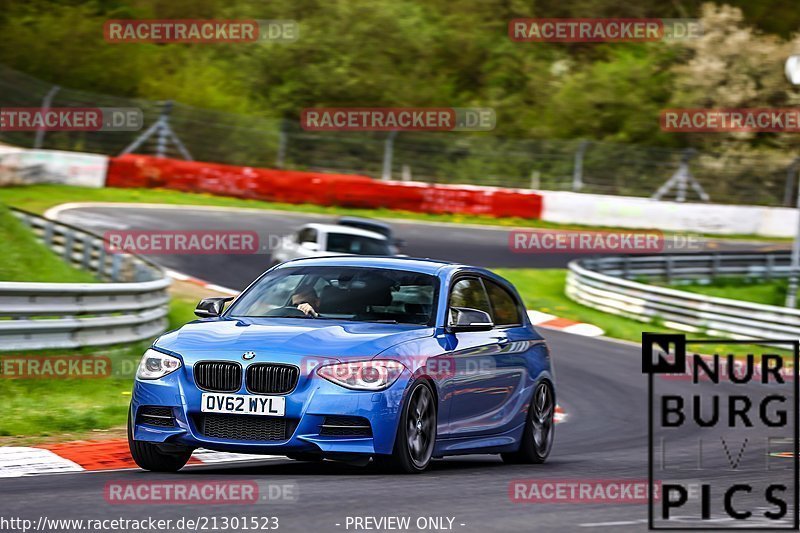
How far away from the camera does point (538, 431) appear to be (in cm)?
1055

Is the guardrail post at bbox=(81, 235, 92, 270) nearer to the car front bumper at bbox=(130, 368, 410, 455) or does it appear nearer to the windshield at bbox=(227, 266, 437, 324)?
the windshield at bbox=(227, 266, 437, 324)

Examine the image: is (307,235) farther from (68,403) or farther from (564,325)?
(68,403)

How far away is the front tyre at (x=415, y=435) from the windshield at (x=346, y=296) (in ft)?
2.26

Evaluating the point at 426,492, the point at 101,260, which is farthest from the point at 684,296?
the point at 426,492

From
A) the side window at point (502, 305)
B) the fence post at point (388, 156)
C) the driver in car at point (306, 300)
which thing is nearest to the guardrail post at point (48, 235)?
the side window at point (502, 305)

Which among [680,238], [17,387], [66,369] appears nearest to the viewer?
[17,387]

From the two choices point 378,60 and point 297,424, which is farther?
point 378,60

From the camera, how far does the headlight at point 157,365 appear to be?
8.10 meters

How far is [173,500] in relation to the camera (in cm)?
694

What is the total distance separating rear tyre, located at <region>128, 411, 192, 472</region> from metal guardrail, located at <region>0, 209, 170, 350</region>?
4982 mm

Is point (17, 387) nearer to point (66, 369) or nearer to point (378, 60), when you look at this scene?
point (66, 369)

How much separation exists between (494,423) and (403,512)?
3040mm

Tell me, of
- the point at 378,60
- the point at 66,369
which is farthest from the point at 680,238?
the point at 66,369

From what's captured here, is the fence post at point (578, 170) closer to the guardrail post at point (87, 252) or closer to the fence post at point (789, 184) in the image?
the fence post at point (789, 184)
